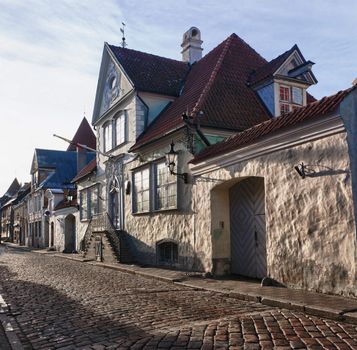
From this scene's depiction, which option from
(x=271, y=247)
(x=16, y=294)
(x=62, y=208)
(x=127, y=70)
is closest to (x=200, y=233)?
(x=271, y=247)

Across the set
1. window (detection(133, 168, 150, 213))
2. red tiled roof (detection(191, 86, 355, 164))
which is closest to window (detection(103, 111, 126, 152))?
window (detection(133, 168, 150, 213))

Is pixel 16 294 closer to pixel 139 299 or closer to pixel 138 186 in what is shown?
pixel 139 299

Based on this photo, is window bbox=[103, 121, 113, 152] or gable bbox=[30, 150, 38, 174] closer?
window bbox=[103, 121, 113, 152]

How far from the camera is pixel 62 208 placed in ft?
108

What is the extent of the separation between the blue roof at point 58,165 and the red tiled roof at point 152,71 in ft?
62.6

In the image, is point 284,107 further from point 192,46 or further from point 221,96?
point 192,46

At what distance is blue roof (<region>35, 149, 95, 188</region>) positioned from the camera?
4041 centimetres

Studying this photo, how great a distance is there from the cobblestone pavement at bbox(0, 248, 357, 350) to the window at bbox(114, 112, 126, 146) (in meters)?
10.7

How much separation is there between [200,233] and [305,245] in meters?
4.65

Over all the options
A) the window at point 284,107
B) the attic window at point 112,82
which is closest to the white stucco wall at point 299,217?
the window at point 284,107

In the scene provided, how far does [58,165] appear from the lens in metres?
43.0

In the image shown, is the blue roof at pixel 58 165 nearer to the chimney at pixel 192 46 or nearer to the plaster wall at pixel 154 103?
the chimney at pixel 192 46

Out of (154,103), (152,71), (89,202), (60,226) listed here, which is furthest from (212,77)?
(60,226)

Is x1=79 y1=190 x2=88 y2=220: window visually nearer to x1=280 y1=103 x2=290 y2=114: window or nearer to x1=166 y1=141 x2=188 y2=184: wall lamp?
x1=166 y1=141 x2=188 y2=184: wall lamp
